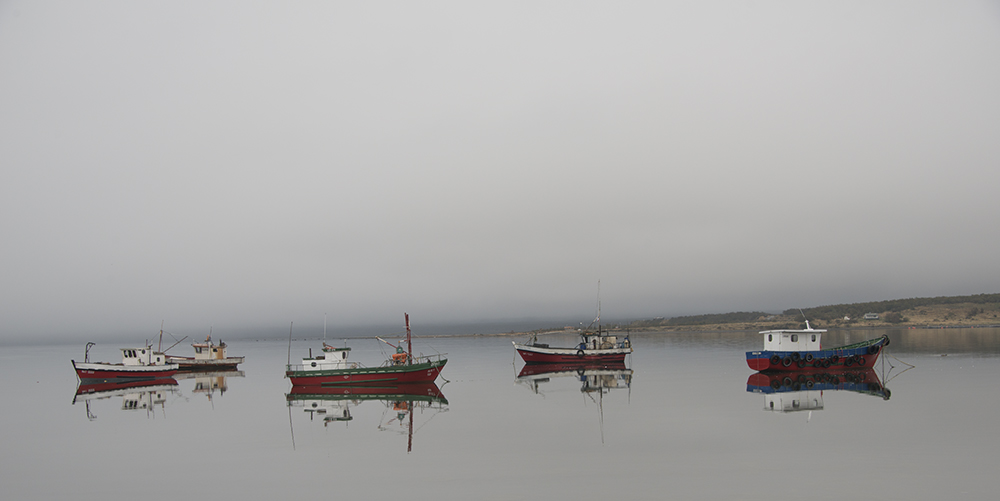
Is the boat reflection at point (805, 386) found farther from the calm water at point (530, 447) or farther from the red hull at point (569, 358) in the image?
the red hull at point (569, 358)

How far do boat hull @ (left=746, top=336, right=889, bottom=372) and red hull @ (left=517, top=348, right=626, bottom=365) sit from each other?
1847 cm

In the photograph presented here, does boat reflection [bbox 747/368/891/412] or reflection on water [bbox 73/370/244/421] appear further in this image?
reflection on water [bbox 73/370/244/421]

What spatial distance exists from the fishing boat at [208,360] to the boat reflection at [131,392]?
13.2 m

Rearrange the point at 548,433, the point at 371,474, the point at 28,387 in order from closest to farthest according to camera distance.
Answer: the point at 371,474
the point at 548,433
the point at 28,387

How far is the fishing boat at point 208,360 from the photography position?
245 ft

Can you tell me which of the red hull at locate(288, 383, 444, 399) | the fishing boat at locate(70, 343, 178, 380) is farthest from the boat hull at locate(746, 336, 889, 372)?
the fishing boat at locate(70, 343, 178, 380)

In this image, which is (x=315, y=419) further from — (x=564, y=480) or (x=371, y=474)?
(x=564, y=480)

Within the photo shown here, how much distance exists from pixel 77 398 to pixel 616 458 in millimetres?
43931

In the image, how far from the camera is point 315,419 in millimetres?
30641

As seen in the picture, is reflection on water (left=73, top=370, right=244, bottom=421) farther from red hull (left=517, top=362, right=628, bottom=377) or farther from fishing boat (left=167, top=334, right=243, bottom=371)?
red hull (left=517, top=362, right=628, bottom=377)

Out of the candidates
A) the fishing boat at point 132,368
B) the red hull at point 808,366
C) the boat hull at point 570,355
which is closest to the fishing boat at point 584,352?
the boat hull at point 570,355

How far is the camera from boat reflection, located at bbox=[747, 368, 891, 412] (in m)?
30.4

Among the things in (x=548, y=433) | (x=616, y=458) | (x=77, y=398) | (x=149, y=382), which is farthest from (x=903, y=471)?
(x=149, y=382)

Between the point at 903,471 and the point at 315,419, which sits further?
the point at 315,419
